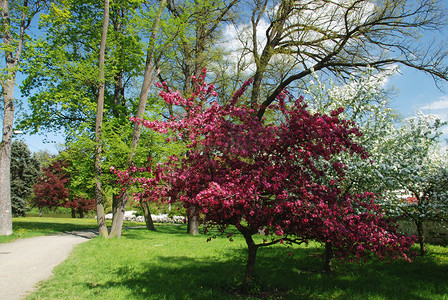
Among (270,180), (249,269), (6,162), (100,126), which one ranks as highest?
(100,126)

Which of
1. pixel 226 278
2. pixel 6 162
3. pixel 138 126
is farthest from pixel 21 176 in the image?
pixel 226 278

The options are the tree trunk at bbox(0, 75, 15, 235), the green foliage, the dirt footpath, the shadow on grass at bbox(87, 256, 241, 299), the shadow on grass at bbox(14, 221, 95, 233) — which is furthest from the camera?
the green foliage

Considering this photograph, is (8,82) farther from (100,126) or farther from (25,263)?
(25,263)

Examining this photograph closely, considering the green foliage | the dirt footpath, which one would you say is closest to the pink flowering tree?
the dirt footpath

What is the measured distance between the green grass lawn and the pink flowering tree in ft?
3.56

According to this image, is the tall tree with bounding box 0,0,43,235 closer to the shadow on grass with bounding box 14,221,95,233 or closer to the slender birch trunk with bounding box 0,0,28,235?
the slender birch trunk with bounding box 0,0,28,235

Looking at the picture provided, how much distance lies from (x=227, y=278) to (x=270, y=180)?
308 cm

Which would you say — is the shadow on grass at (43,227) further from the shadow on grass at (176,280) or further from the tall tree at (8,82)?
the shadow on grass at (176,280)

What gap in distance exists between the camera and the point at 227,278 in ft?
22.4

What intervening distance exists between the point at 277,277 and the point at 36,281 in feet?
17.5

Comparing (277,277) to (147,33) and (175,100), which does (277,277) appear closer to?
(175,100)

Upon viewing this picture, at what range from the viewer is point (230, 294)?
18.6 ft

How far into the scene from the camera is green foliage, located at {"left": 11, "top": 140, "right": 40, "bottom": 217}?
3525 centimetres

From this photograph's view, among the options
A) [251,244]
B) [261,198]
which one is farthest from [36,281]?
[261,198]
